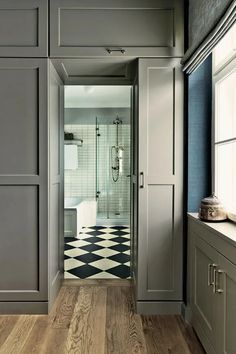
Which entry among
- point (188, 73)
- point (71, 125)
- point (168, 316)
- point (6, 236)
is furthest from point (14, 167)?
point (71, 125)

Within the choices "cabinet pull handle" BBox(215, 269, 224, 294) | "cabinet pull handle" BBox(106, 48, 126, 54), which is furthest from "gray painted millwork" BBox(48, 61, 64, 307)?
"cabinet pull handle" BBox(215, 269, 224, 294)

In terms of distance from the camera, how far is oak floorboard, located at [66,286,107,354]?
6.41 ft

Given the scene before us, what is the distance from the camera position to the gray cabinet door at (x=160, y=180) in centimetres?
237

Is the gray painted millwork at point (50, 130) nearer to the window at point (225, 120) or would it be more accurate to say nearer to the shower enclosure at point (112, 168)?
the window at point (225, 120)

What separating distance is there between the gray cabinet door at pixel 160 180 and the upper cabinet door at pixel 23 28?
0.81 metres

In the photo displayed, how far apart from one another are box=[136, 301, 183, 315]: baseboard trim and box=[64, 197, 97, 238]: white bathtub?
9.18ft

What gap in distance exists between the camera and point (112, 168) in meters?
6.32

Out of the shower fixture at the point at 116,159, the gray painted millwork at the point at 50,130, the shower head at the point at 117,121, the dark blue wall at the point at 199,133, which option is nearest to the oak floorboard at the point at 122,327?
the gray painted millwork at the point at 50,130

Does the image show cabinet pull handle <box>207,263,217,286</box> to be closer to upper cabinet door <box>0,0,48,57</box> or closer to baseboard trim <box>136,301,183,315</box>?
baseboard trim <box>136,301,183,315</box>

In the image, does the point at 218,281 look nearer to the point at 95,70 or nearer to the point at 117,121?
the point at 95,70

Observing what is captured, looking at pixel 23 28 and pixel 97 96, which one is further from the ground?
pixel 97 96

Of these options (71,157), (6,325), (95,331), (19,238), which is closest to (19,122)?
(19,238)

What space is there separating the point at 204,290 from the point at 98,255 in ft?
7.26

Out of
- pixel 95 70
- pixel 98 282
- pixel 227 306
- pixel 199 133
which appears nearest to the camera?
pixel 227 306
